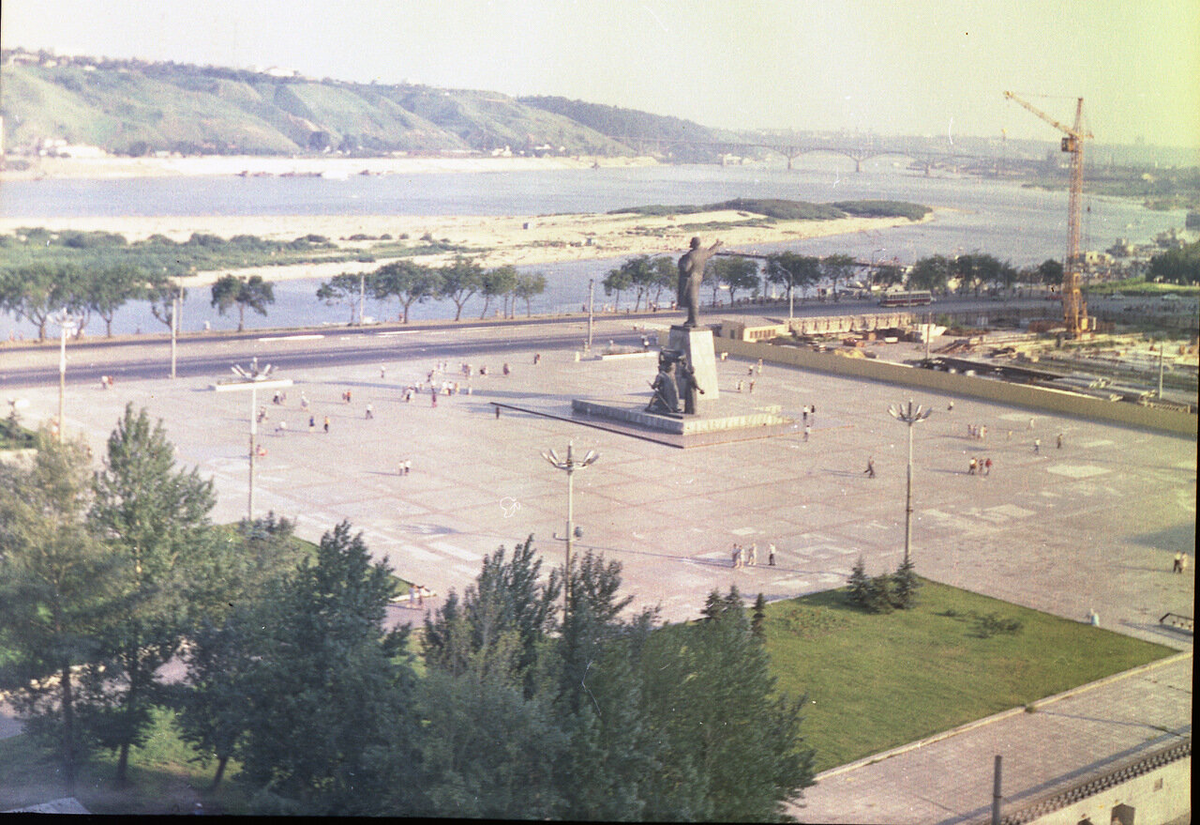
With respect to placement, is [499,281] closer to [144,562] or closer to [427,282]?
[427,282]

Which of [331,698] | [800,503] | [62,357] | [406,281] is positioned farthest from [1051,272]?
[331,698]

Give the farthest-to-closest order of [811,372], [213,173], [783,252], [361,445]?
[783,252]
[811,372]
[213,173]
[361,445]

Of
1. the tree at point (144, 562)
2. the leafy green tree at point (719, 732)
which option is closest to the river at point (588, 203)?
the tree at point (144, 562)

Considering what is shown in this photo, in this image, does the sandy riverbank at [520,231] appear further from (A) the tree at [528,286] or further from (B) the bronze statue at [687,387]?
(B) the bronze statue at [687,387]

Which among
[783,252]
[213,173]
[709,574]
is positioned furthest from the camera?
[783,252]

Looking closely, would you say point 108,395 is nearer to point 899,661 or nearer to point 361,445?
point 361,445

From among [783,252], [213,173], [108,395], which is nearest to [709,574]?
[108,395]
